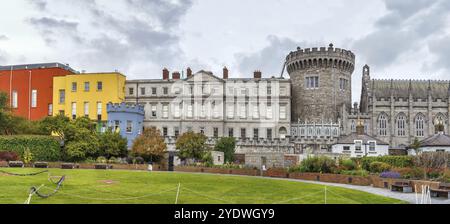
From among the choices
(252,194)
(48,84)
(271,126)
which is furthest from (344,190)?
(48,84)

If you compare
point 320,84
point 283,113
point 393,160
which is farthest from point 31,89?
point 393,160

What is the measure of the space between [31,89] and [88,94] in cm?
861

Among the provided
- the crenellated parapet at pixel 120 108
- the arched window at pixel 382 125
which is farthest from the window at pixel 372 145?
the crenellated parapet at pixel 120 108

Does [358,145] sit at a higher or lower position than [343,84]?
lower

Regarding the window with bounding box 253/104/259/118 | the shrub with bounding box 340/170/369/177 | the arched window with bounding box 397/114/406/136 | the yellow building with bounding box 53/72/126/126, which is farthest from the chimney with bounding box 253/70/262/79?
the shrub with bounding box 340/170/369/177

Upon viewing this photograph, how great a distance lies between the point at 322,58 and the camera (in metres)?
72.0

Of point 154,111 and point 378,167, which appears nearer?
point 378,167

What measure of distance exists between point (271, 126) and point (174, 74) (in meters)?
14.9

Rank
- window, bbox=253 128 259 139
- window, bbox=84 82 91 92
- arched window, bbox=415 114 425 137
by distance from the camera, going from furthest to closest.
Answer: window, bbox=84 82 91 92 < arched window, bbox=415 114 425 137 < window, bbox=253 128 259 139

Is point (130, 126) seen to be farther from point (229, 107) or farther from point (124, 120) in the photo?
point (229, 107)

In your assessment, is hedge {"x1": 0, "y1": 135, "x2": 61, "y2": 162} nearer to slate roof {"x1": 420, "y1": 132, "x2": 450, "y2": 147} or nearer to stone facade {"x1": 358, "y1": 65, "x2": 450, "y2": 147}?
stone facade {"x1": 358, "y1": 65, "x2": 450, "y2": 147}

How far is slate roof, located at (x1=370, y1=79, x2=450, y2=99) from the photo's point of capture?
72525mm

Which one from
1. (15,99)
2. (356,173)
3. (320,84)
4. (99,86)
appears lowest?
(356,173)

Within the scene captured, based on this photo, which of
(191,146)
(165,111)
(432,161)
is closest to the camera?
(432,161)
